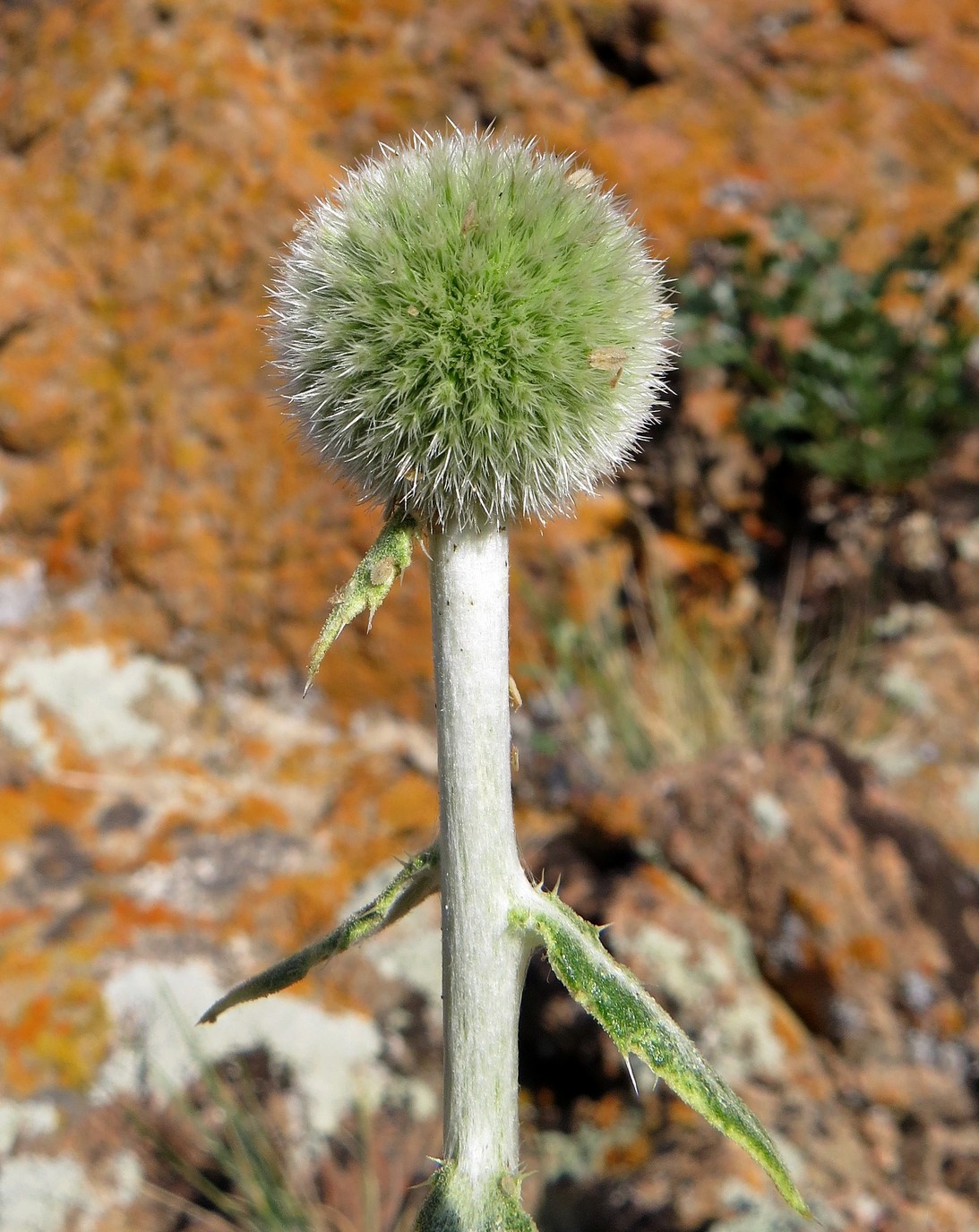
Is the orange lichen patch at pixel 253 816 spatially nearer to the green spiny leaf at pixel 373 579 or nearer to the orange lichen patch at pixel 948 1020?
the orange lichen patch at pixel 948 1020

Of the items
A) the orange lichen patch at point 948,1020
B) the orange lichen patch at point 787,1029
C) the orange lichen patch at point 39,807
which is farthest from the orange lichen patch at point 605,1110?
the orange lichen patch at point 39,807

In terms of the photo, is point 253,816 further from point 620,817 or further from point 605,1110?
point 605,1110

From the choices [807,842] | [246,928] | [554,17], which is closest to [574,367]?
[807,842]

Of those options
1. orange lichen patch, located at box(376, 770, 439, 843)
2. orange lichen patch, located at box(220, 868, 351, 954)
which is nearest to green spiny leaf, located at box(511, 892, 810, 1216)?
orange lichen patch, located at box(220, 868, 351, 954)

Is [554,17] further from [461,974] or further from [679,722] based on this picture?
[461,974]

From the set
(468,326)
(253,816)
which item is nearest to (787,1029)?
(253,816)

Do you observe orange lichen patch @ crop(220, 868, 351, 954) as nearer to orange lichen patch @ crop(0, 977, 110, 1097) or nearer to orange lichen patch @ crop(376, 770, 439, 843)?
orange lichen patch @ crop(376, 770, 439, 843)
